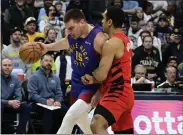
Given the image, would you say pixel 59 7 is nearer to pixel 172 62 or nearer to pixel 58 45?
pixel 172 62

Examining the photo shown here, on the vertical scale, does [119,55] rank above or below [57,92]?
above

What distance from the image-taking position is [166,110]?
1032 centimetres

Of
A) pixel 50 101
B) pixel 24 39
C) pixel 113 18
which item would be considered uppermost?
pixel 113 18

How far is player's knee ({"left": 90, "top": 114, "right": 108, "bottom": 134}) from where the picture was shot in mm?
6902

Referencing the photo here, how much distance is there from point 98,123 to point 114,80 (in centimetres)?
59

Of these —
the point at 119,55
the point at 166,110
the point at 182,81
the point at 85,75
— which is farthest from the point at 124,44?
the point at 182,81

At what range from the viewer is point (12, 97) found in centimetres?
1041

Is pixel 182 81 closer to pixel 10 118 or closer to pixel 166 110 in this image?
pixel 166 110

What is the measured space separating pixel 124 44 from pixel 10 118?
3940mm

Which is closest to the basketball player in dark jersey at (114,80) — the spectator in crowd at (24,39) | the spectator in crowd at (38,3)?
the spectator in crowd at (24,39)

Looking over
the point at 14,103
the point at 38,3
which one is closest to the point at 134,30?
the point at 38,3

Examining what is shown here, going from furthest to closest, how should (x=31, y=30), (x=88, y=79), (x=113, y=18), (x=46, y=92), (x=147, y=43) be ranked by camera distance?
(x=31, y=30), (x=147, y=43), (x=46, y=92), (x=113, y=18), (x=88, y=79)

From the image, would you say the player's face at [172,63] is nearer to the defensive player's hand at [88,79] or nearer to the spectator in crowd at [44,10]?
the spectator in crowd at [44,10]

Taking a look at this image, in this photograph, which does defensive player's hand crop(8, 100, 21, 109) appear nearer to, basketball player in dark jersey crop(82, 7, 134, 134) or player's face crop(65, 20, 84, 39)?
player's face crop(65, 20, 84, 39)
